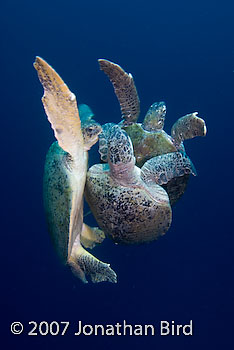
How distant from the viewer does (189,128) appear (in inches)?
89.0

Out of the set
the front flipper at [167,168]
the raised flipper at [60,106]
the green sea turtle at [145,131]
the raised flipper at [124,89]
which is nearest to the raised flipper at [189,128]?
the green sea turtle at [145,131]

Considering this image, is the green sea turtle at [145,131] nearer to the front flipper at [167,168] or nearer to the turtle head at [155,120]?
the turtle head at [155,120]

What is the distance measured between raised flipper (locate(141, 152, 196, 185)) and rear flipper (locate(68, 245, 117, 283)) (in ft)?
2.65

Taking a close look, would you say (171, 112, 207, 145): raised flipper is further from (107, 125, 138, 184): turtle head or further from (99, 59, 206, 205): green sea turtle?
(107, 125, 138, 184): turtle head

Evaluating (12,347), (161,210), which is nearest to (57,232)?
(161,210)

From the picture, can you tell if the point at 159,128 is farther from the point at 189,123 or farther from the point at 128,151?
the point at 128,151

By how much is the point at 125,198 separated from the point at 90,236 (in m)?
0.95

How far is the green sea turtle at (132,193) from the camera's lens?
2.15m

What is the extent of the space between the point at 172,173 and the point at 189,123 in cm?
40

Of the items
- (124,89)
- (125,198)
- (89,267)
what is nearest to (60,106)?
(125,198)

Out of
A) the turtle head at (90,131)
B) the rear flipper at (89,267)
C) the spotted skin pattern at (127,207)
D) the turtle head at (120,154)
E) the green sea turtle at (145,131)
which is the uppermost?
the green sea turtle at (145,131)

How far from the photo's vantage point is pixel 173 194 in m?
2.71

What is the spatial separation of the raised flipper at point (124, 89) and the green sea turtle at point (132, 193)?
0.54 metres

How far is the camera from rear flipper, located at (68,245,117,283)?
2.44m
